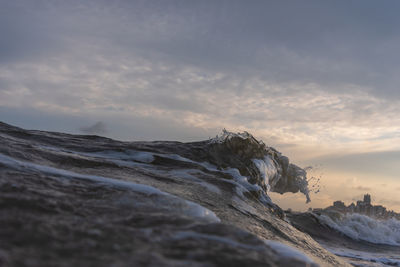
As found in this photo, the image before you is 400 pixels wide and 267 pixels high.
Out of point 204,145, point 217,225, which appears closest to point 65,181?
point 217,225

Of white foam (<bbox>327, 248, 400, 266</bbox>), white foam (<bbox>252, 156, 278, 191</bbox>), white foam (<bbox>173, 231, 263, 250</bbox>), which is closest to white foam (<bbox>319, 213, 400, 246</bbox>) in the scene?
white foam (<bbox>252, 156, 278, 191</bbox>)

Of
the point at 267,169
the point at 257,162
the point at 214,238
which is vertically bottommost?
the point at 214,238

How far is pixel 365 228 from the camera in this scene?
11852mm

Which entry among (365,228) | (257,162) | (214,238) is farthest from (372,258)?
(214,238)

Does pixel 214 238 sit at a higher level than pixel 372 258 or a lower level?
higher

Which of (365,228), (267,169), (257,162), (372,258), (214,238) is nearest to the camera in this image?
(214,238)

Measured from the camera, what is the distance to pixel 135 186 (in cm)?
278

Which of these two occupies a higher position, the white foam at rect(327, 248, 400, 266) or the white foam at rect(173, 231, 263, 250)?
the white foam at rect(173, 231, 263, 250)

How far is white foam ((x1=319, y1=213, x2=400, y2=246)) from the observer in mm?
11172

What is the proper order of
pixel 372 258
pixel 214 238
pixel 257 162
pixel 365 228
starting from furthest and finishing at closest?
pixel 365 228, pixel 257 162, pixel 372 258, pixel 214 238

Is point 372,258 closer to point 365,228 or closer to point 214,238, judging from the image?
point 365,228

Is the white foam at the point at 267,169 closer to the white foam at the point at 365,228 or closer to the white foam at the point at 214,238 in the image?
the white foam at the point at 365,228

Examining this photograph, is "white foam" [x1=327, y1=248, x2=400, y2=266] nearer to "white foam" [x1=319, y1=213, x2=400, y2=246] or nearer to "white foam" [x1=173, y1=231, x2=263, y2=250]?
"white foam" [x1=319, y1=213, x2=400, y2=246]

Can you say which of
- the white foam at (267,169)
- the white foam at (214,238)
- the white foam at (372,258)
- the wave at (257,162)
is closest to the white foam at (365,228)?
the wave at (257,162)
